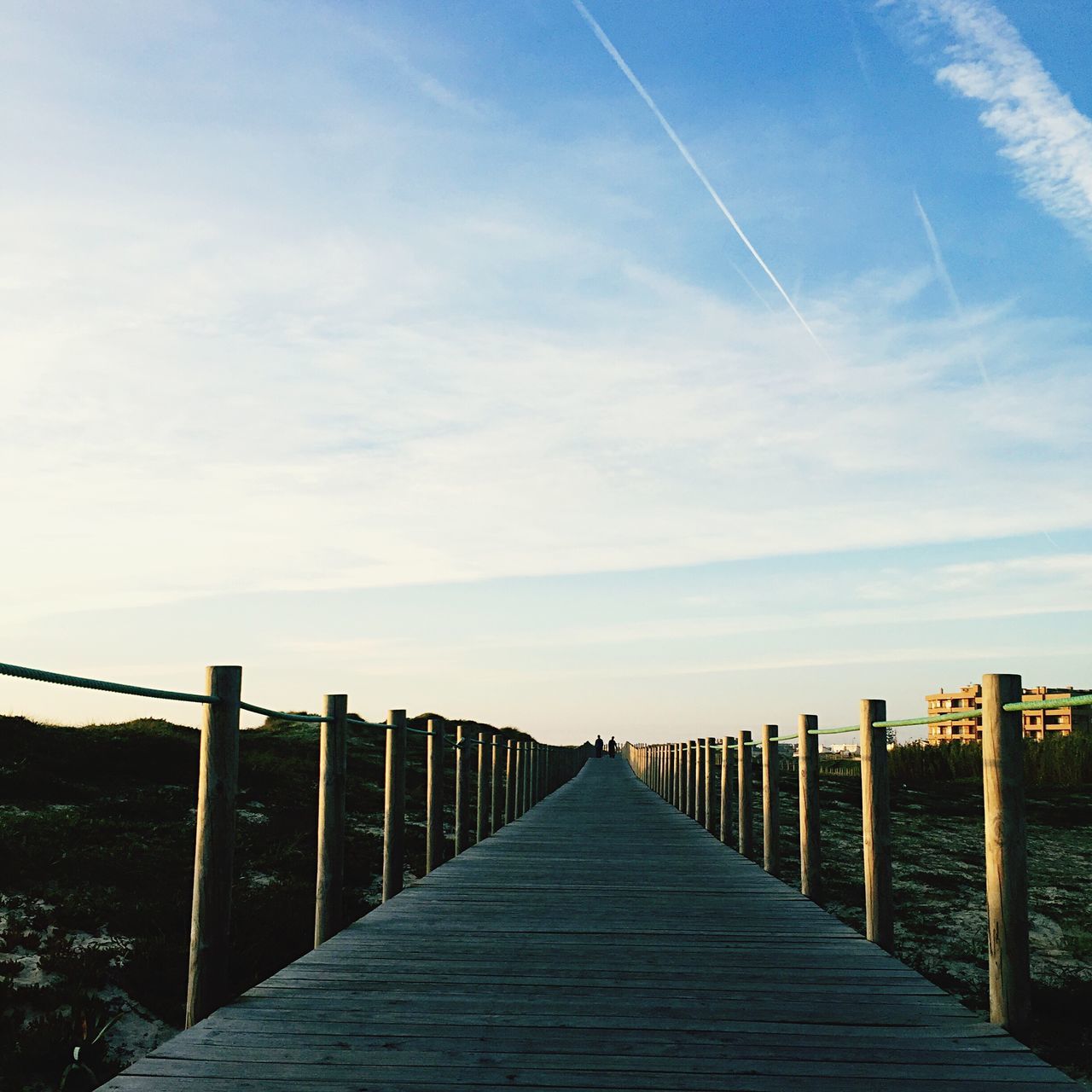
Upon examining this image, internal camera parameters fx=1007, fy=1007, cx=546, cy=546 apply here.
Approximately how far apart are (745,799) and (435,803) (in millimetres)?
3193

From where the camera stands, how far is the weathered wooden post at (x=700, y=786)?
505 inches

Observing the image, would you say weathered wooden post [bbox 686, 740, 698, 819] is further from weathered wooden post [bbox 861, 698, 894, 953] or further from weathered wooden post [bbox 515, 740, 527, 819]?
weathered wooden post [bbox 861, 698, 894, 953]

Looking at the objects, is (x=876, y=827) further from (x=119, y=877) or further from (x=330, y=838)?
(x=119, y=877)

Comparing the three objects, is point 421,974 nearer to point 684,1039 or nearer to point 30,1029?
point 684,1039

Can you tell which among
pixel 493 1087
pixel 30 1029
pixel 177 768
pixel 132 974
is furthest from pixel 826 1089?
pixel 177 768

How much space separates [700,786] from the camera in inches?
516

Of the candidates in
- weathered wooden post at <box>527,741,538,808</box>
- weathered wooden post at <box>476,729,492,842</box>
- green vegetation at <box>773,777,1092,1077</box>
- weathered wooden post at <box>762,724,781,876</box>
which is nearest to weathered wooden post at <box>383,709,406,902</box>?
weathered wooden post at <box>762,724,781,876</box>

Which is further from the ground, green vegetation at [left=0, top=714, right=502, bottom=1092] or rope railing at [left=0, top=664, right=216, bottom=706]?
rope railing at [left=0, top=664, right=216, bottom=706]

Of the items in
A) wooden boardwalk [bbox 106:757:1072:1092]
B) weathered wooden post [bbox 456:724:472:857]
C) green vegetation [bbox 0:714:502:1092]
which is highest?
weathered wooden post [bbox 456:724:472:857]

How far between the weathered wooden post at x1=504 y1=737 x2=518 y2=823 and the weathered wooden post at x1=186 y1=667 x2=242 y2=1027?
9374 mm

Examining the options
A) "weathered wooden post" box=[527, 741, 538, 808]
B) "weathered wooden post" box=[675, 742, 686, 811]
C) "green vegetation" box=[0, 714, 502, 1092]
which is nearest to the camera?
"green vegetation" box=[0, 714, 502, 1092]

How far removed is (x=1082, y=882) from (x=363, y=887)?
32.3 ft

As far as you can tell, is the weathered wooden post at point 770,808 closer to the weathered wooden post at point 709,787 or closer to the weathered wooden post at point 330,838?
the weathered wooden post at point 709,787

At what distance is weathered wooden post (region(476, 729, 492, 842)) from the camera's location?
1096 cm
